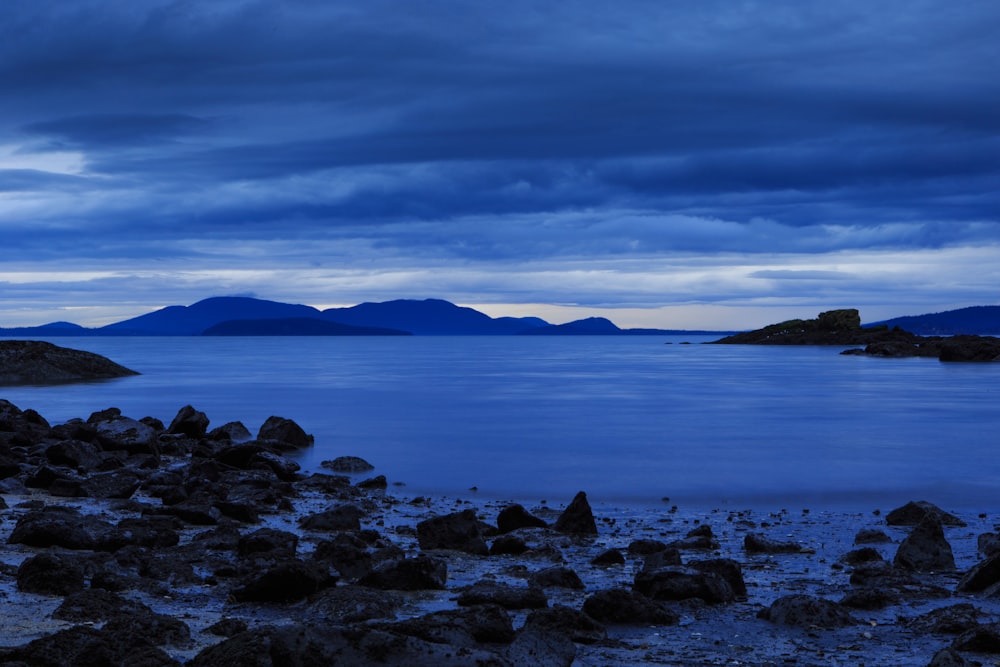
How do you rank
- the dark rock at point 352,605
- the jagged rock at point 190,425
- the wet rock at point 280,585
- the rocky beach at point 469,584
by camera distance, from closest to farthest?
the rocky beach at point 469,584, the dark rock at point 352,605, the wet rock at point 280,585, the jagged rock at point 190,425

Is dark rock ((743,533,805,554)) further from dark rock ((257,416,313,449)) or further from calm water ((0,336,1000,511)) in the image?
dark rock ((257,416,313,449))

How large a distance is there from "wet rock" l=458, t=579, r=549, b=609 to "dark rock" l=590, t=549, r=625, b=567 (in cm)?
203

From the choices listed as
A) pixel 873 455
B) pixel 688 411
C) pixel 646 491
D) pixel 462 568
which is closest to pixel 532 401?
pixel 688 411

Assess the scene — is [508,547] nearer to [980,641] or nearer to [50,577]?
[50,577]

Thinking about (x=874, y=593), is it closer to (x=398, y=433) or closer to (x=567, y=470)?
(x=567, y=470)

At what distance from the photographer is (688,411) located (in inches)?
1706

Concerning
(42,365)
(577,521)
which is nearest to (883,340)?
(42,365)

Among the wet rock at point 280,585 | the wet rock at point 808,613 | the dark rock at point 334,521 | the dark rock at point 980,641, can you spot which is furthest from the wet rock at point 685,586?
the dark rock at point 334,521

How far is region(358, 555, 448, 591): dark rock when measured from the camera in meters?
10.2

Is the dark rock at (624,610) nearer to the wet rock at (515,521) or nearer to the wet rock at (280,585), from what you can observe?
the wet rock at (280,585)

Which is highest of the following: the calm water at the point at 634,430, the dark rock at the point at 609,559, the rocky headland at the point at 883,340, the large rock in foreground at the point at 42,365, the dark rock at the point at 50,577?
the rocky headland at the point at 883,340

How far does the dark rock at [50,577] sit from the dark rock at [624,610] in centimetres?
465

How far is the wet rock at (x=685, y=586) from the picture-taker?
9.95 meters

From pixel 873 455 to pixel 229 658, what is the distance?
23.2 meters
